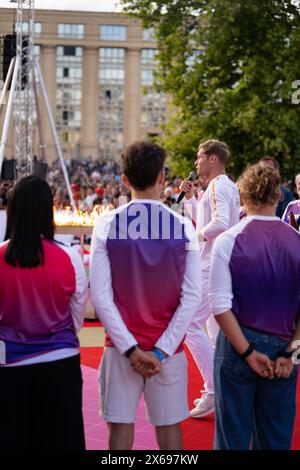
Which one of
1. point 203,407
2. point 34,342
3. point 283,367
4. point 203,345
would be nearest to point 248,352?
point 283,367

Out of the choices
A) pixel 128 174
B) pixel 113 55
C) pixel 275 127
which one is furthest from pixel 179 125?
pixel 113 55

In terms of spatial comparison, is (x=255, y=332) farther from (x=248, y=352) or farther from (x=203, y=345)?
(x=203, y=345)

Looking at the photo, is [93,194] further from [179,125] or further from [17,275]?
[17,275]

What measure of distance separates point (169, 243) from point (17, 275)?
0.73 m

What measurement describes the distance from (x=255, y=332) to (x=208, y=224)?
204 cm

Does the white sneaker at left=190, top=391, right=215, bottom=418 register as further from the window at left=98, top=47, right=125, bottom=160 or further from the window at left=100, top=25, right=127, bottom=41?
the window at left=100, top=25, right=127, bottom=41

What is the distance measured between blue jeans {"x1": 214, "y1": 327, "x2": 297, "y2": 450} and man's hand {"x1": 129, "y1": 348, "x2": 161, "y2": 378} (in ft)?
1.05

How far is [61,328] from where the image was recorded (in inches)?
127

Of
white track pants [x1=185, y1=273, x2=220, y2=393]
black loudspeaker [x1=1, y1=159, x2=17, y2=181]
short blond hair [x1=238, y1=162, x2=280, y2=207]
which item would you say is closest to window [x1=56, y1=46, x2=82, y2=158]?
black loudspeaker [x1=1, y1=159, x2=17, y2=181]

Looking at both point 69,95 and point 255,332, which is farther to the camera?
point 69,95

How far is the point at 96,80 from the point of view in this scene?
231 ft

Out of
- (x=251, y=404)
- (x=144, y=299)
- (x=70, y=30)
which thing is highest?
(x=70, y=30)

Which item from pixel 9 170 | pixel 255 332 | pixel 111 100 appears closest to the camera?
pixel 255 332

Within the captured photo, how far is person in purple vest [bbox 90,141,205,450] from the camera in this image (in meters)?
3.27
